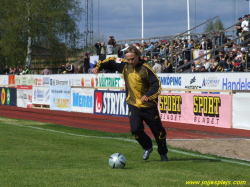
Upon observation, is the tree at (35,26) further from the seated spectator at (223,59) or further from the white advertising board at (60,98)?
the seated spectator at (223,59)

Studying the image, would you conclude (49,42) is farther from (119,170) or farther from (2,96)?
(119,170)

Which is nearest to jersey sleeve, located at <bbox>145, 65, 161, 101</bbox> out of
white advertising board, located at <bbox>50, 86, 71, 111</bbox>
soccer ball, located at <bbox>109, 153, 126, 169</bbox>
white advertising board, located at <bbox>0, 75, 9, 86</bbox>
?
soccer ball, located at <bbox>109, 153, 126, 169</bbox>

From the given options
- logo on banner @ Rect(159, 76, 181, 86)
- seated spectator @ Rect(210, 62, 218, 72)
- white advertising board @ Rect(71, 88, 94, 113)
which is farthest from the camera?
white advertising board @ Rect(71, 88, 94, 113)

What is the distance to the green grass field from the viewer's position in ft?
22.6

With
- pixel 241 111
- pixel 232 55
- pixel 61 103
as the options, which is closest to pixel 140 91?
pixel 241 111

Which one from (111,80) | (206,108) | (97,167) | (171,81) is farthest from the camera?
(111,80)

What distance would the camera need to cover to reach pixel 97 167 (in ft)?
26.9

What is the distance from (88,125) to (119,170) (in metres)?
11.9

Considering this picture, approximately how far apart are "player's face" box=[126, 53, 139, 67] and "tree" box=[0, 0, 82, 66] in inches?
1573

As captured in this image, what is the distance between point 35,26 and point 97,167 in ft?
136

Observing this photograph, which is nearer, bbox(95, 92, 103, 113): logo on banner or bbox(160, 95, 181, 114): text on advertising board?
bbox(160, 95, 181, 114): text on advertising board

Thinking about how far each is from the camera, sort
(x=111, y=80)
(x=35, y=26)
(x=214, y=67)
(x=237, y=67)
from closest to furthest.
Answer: (x=237, y=67), (x=214, y=67), (x=111, y=80), (x=35, y=26)

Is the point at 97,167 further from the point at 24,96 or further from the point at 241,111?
the point at 24,96

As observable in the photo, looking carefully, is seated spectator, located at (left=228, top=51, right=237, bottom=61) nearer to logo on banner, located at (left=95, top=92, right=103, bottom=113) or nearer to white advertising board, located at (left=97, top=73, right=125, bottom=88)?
white advertising board, located at (left=97, top=73, right=125, bottom=88)
